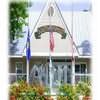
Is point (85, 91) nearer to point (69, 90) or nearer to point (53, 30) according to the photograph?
point (53, 30)

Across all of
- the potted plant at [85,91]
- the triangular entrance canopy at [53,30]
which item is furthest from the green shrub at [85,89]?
→ the triangular entrance canopy at [53,30]

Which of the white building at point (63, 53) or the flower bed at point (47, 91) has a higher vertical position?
the white building at point (63, 53)

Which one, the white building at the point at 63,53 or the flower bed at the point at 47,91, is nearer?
the flower bed at the point at 47,91

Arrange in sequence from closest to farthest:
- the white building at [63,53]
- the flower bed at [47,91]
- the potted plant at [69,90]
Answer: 1. the flower bed at [47,91]
2. the white building at [63,53]
3. the potted plant at [69,90]

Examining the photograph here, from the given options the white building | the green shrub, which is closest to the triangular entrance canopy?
the white building

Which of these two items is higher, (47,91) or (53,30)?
(53,30)

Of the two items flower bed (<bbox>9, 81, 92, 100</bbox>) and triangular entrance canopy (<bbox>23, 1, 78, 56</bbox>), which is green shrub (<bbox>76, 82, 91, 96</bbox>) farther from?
triangular entrance canopy (<bbox>23, 1, 78, 56</bbox>)

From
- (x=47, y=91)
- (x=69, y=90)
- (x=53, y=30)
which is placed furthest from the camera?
(x=69, y=90)

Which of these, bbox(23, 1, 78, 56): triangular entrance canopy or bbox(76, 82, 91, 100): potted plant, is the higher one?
bbox(23, 1, 78, 56): triangular entrance canopy

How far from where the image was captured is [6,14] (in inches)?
42.2

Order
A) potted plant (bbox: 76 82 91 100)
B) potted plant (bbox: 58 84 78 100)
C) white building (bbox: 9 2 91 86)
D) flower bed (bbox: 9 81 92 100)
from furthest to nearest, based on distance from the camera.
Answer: potted plant (bbox: 58 84 78 100) < white building (bbox: 9 2 91 86) < flower bed (bbox: 9 81 92 100) < potted plant (bbox: 76 82 91 100)

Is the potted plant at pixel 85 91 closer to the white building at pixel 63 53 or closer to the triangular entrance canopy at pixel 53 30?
the white building at pixel 63 53

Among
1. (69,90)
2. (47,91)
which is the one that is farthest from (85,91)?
(69,90)
